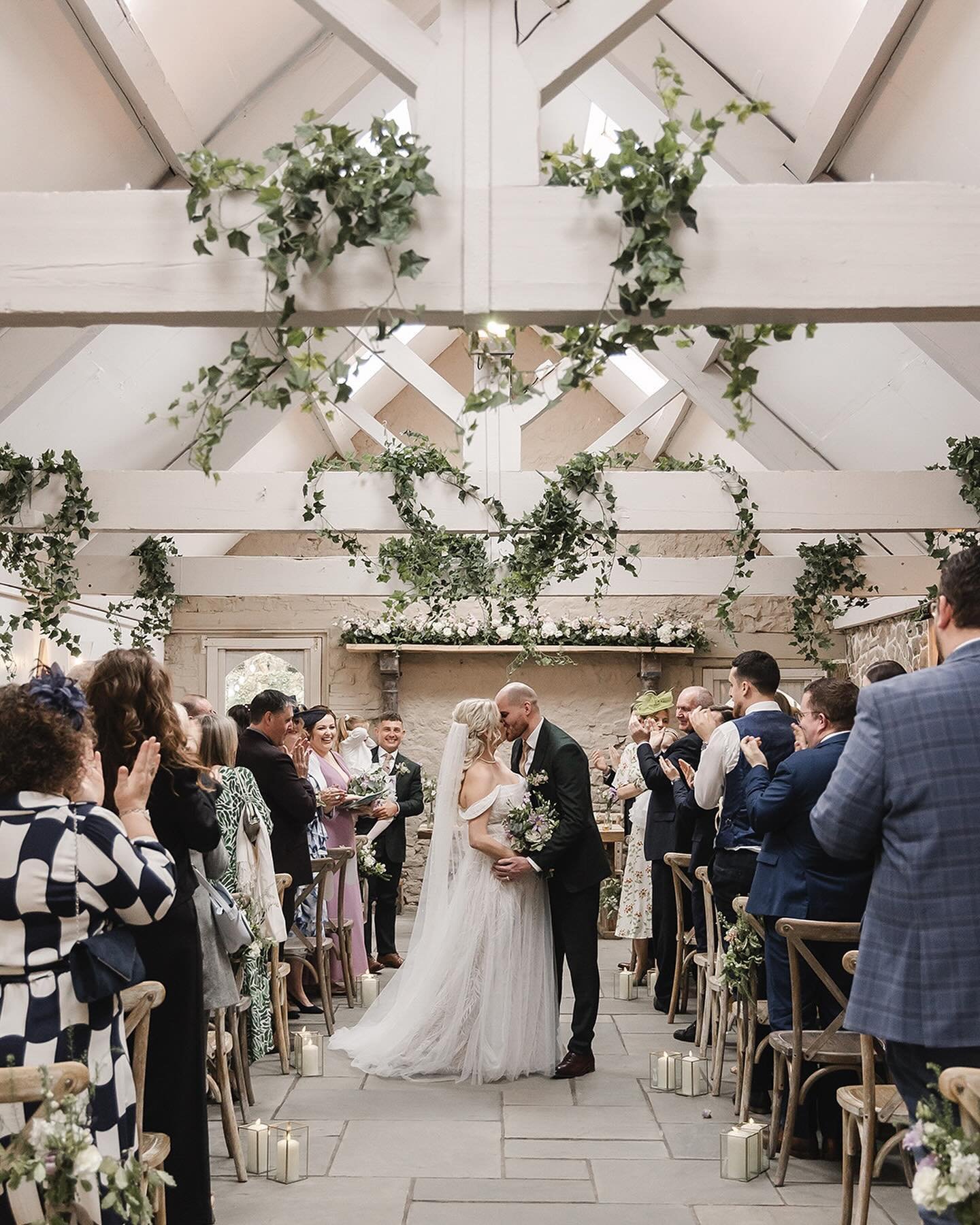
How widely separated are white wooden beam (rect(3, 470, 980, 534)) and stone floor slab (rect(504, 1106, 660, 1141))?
124 inches

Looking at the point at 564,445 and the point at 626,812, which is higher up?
the point at 564,445

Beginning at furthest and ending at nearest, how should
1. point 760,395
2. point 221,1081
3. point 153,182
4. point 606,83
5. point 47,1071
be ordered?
1. point 760,395
2. point 606,83
3. point 153,182
4. point 221,1081
5. point 47,1071

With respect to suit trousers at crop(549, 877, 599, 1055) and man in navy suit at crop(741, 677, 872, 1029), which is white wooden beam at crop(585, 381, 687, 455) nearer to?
suit trousers at crop(549, 877, 599, 1055)

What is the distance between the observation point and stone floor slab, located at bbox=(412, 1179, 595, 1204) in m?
3.77

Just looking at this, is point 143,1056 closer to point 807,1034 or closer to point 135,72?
point 807,1034

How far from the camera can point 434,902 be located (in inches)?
218

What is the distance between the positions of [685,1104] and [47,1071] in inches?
133

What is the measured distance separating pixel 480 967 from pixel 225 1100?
1.55 metres

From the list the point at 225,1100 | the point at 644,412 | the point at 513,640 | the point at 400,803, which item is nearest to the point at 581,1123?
the point at 225,1100

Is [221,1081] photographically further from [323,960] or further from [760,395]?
[760,395]

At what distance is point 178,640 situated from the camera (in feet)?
37.6

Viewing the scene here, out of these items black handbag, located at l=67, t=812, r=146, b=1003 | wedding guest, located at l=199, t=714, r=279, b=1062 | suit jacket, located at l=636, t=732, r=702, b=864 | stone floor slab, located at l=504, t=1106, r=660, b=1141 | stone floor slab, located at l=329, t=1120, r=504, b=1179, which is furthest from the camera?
suit jacket, located at l=636, t=732, r=702, b=864

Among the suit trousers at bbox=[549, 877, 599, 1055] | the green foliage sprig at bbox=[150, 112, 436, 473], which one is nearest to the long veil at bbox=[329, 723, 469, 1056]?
the suit trousers at bbox=[549, 877, 599, 1055]

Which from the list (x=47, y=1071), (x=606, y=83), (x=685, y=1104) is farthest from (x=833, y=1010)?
(x=606, y=83)
